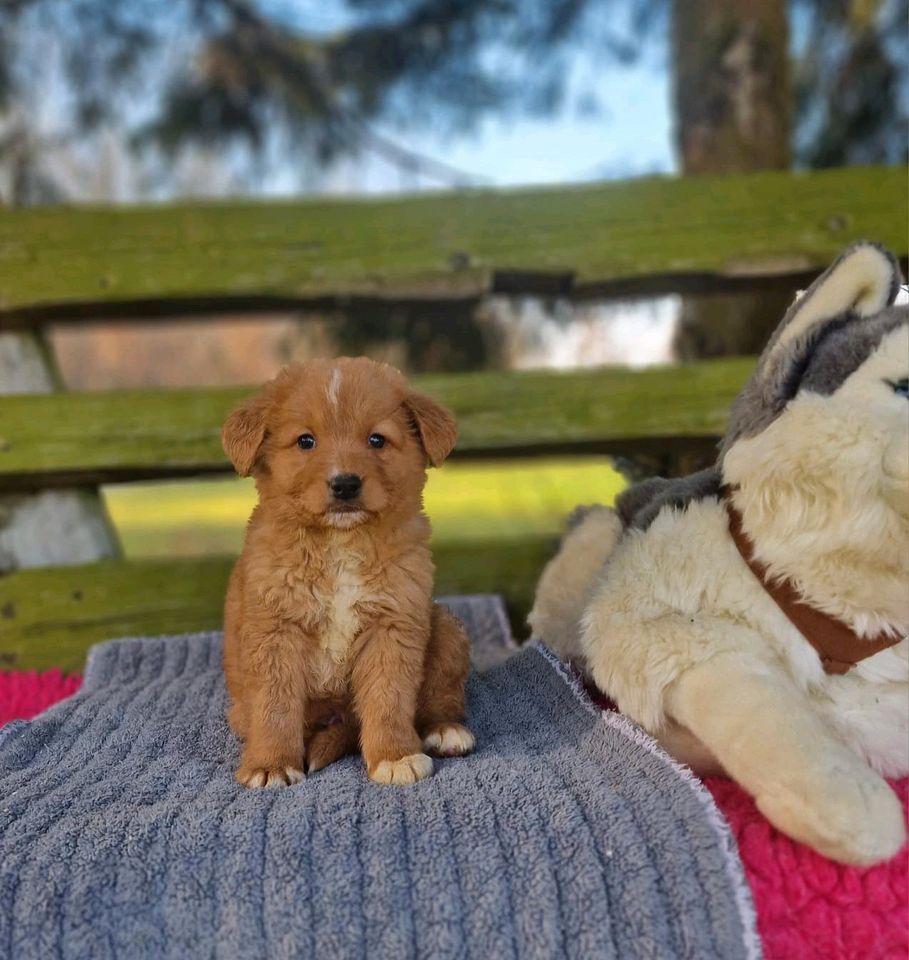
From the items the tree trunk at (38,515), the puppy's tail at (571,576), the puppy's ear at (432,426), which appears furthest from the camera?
the tree trunk at (38,515)

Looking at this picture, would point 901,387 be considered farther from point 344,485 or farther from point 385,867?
point 385,867

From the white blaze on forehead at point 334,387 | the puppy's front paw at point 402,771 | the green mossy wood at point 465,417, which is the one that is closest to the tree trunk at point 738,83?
the green mossy wood at point 465,417

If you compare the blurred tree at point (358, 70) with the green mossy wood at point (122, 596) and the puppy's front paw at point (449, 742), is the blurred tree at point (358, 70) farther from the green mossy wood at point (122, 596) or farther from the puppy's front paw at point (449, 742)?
the puppy's front paw at point (449, 742)

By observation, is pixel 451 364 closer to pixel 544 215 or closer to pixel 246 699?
pixel 544 215

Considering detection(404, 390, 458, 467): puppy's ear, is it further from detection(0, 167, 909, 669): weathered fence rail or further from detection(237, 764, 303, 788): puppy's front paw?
detection(0, 167, 909, 669): weathered fence rail

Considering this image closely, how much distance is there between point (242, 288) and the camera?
8.86ft

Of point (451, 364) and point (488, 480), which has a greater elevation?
point (451, 364)

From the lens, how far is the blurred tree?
140 inches

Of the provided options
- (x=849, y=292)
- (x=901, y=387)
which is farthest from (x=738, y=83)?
(x=901, y=387)

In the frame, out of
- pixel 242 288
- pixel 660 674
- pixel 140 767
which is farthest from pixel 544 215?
pixel 140 767

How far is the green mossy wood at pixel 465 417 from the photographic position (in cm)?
266

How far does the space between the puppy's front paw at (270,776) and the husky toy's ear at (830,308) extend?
1.02 m

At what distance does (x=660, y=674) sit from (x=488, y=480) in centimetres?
236

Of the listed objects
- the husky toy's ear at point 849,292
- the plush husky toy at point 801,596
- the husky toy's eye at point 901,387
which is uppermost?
the husky toy's ear at point 849,292
